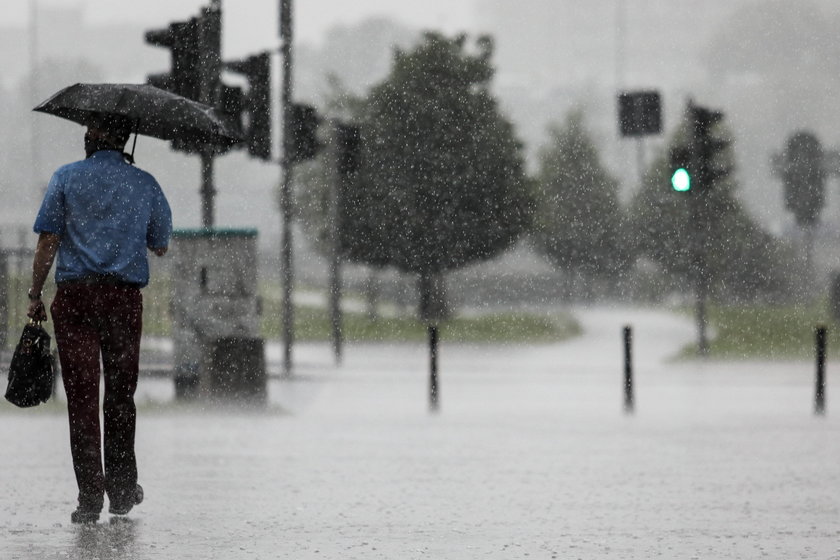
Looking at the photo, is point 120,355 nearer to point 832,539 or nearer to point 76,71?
point 832,539

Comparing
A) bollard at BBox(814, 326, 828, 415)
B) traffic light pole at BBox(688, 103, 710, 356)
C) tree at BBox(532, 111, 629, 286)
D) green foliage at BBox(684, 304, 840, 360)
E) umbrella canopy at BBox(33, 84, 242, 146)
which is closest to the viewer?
umbrella canopy at BBox(33, 84, 242, 146)

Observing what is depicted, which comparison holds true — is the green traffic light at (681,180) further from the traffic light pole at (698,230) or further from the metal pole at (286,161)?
the metal pole at (286,161)

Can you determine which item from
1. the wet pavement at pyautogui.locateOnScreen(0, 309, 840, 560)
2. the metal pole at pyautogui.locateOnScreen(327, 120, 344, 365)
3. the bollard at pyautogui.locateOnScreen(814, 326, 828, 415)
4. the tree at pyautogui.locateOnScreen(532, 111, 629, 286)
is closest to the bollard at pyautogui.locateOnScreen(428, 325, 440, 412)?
the wet pavement at pyautogui.locateOnScreen(0, 309, 840, 560)

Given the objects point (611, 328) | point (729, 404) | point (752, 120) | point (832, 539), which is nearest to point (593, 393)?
point (729, 404)

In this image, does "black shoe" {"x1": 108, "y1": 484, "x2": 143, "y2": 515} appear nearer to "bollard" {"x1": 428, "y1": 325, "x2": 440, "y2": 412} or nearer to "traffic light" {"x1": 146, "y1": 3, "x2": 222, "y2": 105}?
"traffic light" {"x1": 146, "y1": 3, "x2": 222, "y2": 105}

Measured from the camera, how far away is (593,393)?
57.4 feet

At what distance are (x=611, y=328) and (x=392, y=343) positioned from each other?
1009 centimetres

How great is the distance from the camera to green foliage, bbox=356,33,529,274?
113ft

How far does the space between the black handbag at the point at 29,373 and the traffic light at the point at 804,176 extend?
78.0 feet

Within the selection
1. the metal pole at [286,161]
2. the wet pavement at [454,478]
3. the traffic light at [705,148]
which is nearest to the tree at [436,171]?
the metal pole at [286,161]

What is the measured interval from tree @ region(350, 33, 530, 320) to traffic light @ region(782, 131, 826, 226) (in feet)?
21.3

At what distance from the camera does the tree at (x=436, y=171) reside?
113 ft

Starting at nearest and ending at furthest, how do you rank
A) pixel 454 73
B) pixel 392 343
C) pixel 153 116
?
pixel 153 116 < pixel 392 343 < pixel 454 73

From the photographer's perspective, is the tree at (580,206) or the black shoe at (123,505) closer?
the black shoe at (123,505)
